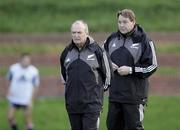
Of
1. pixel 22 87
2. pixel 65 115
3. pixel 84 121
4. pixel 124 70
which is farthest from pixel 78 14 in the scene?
pixel 84 121

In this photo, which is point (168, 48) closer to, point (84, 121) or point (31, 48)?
point (31, 48)

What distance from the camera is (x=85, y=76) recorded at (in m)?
10.4

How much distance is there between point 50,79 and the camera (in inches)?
962

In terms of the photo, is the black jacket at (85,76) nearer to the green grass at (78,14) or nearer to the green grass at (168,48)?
the green grass at (168,48)

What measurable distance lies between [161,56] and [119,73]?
17.2 meters

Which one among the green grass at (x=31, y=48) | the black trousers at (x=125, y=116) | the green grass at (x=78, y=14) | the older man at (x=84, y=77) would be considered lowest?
the black trousers at (x=125, y=116)

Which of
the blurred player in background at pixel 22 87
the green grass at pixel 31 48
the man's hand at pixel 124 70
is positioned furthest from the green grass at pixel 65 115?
the green grass at pixel 31 48

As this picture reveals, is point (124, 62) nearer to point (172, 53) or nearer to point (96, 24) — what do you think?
point (172, 53)

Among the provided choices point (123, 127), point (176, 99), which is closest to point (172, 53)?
point (176, 99)

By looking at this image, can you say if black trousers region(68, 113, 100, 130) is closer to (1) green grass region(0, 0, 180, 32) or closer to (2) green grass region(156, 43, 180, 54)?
(2) green grass region(156, 43, 180, 54)

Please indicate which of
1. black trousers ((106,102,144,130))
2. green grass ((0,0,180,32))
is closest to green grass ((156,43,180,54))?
green grass ((0,0,180,32))

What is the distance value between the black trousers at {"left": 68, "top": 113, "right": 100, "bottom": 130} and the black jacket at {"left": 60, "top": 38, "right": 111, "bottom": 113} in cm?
7

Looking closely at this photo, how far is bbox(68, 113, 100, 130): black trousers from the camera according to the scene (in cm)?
1047

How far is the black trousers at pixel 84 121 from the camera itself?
34.3 feet
